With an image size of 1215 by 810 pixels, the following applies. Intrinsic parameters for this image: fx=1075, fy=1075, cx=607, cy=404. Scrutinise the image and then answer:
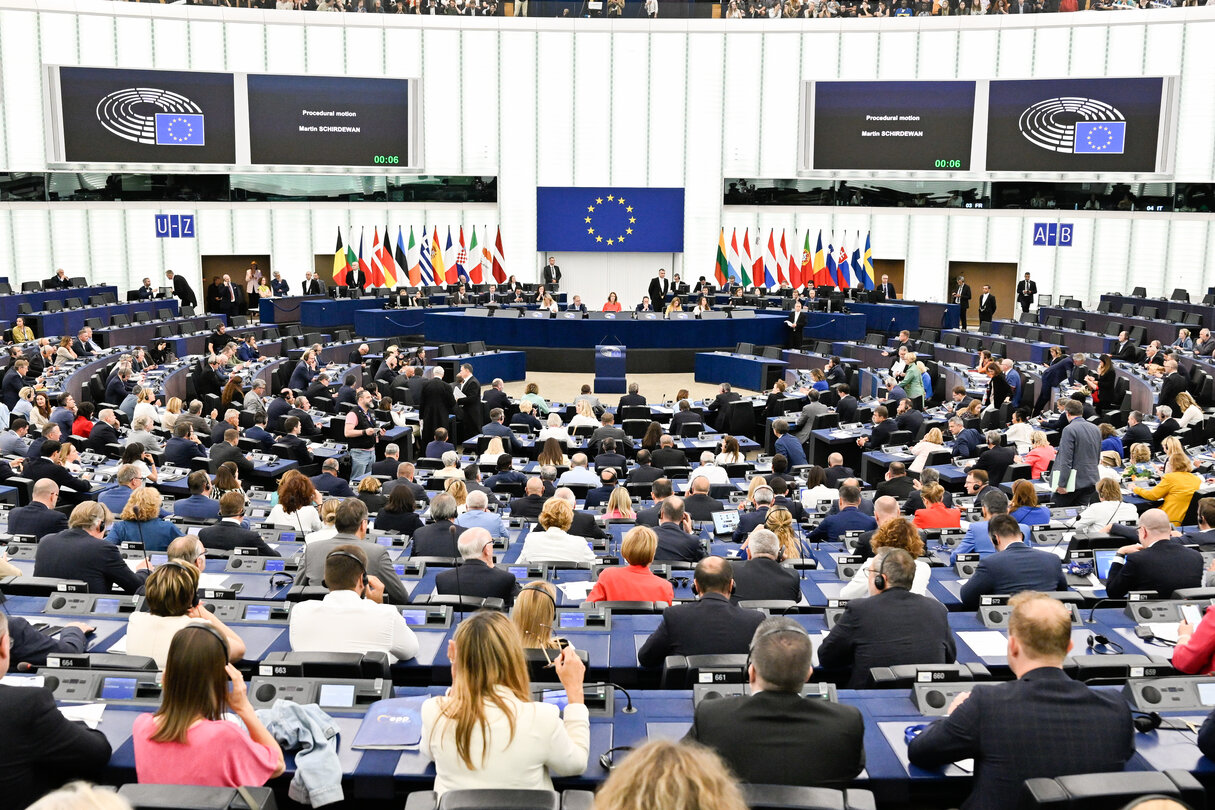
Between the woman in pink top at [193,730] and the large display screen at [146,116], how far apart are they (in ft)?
91.3

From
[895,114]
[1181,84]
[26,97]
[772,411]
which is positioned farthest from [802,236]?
[26,97]

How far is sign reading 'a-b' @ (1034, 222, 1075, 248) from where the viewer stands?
29781mm

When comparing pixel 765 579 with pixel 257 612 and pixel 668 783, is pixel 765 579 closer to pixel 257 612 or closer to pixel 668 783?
pixel 257 612

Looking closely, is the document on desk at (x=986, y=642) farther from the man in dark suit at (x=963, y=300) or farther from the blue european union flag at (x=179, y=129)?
the blue european union flag at (x=179, y=129)

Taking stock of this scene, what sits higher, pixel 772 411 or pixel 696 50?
pixel 696 50

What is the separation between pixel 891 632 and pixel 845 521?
4338 mm

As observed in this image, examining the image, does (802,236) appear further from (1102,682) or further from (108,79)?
(1102,682)

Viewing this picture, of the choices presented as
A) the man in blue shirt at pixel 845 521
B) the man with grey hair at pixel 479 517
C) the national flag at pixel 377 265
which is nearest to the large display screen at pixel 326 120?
the national flag at pixel 377 265

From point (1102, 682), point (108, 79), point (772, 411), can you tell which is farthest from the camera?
point (108, 79)

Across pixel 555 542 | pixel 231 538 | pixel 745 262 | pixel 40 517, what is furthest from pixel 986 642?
pixel 745 262

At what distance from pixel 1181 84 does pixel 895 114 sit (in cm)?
720

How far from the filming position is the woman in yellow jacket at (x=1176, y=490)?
33.4 feet

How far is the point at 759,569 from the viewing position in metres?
6.82

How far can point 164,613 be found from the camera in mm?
5168
